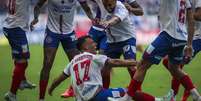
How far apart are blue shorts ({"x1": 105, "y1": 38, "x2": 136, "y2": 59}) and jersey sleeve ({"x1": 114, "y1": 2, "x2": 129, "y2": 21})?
0.74 metres

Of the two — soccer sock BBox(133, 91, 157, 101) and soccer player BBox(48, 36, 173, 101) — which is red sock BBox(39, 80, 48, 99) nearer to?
soccer player BBox(48, 36, 173, 101)

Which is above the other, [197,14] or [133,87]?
[197,14]

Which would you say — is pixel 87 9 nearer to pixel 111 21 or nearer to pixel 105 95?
pixel 111 21

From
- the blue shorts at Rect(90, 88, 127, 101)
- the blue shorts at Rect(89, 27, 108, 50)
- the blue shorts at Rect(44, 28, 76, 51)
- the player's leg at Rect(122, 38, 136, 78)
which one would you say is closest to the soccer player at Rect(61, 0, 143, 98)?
the blue shorts at Rect(89, 27, 108, 50)

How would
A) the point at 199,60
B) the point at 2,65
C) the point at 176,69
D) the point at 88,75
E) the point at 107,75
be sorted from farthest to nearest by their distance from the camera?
1. the point at 199,60
2. the point at 2,65
3. the point at 107,75
4. the point at 176,69
5. the point at 88,75

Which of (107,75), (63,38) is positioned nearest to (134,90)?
(107,75)

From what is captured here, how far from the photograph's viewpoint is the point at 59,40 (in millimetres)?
13438

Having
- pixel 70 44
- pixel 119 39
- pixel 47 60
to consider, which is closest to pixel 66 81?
pixel 70 44

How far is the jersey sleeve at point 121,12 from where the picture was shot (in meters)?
12.5

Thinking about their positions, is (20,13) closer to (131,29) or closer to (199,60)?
(131,29)

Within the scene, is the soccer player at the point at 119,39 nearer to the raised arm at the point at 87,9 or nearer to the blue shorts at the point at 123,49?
the blue shorts at the point at 123,49

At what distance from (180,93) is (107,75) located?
6.87ft

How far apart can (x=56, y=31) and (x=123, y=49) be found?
1253 millimetres

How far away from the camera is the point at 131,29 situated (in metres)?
13.4
